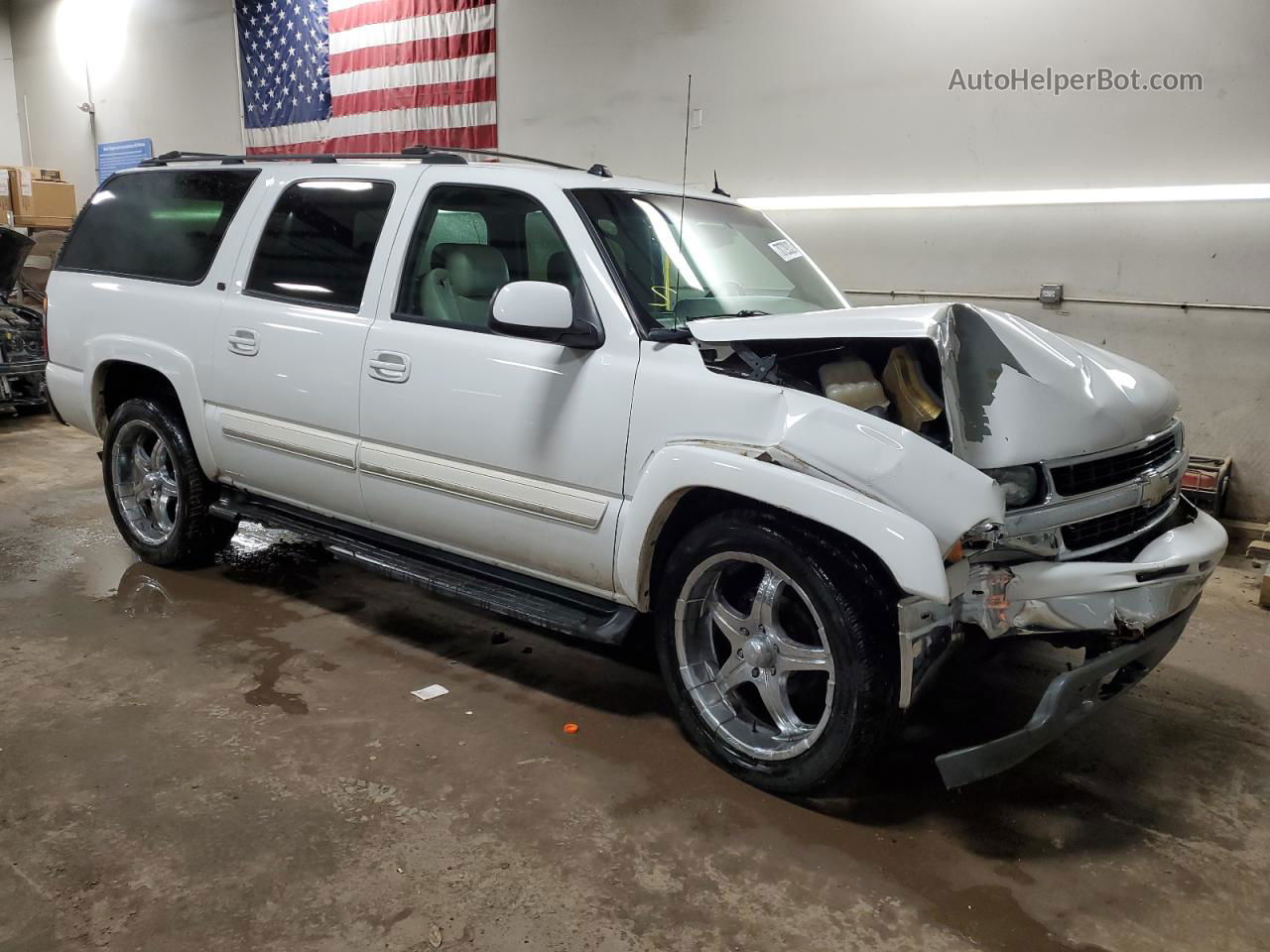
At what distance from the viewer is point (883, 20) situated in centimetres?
638

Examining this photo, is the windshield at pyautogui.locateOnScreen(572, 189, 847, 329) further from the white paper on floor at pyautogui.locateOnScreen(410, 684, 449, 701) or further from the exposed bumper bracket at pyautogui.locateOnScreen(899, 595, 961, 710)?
the white paper on floor at pyautogui.locateOnScreen(410, 684, 449, 701)

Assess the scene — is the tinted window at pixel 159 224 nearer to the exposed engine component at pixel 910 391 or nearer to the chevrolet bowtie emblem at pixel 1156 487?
the exposed engine component at pixel 910 391

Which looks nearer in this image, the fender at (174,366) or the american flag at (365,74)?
the fender at (174,366)

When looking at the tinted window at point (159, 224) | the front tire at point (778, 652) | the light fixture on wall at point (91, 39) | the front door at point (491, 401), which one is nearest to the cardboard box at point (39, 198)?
the light fixture on wall at point (91, 39)

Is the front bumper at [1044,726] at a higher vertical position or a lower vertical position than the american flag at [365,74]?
lower

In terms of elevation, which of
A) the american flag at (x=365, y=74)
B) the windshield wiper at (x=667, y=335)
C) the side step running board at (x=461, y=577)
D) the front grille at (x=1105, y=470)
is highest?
the american flag at (x=365, y=74)

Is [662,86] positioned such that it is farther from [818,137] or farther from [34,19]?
[34,19]

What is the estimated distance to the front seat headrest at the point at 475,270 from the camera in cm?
333

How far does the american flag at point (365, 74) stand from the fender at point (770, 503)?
268 inches

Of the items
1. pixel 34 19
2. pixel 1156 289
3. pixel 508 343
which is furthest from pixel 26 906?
pixel 34 19

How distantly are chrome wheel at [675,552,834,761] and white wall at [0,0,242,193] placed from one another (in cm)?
1053

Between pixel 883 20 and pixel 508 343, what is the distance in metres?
4.68

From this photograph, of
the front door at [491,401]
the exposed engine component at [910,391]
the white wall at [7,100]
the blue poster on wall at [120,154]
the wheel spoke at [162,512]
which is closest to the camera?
the exposed engine component at [910,391]

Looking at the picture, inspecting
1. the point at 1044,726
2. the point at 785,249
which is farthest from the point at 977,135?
the point at 1044,726
